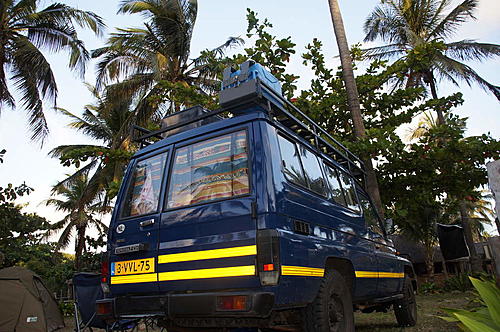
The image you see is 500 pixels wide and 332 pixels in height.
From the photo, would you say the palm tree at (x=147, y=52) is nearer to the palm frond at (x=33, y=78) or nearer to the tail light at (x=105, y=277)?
the palm frond at (x=33, y=78)

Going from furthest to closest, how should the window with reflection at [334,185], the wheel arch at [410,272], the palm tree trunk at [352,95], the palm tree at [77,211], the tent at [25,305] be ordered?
the palm tree at [77,211]
the palm tree trunk at [352,95]
the tent at [25,305]
the wheel arch at [410,272]
the window with reflection at [334,185]

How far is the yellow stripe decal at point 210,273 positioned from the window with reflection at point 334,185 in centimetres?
169

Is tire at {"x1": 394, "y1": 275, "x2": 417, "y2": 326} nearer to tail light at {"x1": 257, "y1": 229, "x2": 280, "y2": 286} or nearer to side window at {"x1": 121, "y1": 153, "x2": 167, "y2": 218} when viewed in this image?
tail light at {"x1": 257, "y1": 229, "x2": 280, "y2": 286}

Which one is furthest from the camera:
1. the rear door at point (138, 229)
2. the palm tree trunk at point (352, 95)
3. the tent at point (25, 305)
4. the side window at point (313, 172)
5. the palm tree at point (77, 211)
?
the palm tree at point (77, 211)

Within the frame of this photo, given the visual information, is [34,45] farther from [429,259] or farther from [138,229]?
[429,259]

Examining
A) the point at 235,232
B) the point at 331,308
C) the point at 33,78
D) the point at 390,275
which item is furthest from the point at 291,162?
the point at 33,78

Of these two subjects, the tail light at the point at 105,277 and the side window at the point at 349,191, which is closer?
the tail light at the point at 105,277

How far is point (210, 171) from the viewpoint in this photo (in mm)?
3318

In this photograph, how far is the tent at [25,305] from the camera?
6.69 m

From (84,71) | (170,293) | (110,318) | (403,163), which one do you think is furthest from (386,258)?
(84,71)

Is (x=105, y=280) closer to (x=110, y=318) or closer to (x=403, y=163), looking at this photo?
(x=110, y=318)

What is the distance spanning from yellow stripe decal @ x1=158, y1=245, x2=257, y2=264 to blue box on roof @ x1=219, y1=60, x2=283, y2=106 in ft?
4.55

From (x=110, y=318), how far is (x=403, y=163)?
25.9 feet

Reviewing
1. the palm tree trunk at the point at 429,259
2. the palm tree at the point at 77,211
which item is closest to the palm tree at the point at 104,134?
the palm tree at the point at 77,211
